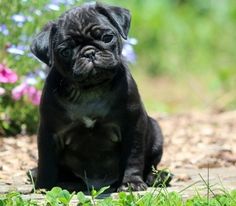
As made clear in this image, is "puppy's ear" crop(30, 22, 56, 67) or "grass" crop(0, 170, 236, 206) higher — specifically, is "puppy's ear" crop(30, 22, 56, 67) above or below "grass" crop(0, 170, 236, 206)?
above

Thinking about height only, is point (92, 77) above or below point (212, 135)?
above

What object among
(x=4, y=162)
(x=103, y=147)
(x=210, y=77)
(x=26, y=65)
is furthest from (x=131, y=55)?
(x=210, y=77)

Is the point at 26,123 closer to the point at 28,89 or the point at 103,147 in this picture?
the point at 28,89

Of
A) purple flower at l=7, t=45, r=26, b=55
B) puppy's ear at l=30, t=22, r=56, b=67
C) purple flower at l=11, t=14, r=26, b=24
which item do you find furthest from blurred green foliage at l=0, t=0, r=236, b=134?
puppy's ear at l=30, t=22, r=56, b=67

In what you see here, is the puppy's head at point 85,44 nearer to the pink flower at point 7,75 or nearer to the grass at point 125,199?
the grass at point 125,199

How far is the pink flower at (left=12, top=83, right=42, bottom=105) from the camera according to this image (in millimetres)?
7234

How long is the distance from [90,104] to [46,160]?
42cm

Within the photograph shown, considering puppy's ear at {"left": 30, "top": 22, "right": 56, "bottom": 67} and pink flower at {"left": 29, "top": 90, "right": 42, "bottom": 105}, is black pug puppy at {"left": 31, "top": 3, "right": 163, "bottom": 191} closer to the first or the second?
puppy's ear at {"left": 30, "top": 22, "right": 56, "bottom": 67}

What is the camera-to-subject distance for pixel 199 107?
34.9ft

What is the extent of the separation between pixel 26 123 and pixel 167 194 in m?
3.20

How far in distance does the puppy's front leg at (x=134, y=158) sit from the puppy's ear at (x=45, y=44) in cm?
63

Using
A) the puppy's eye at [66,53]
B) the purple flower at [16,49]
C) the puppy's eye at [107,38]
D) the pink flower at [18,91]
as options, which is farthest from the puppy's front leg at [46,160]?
the pink flower at [18,91]

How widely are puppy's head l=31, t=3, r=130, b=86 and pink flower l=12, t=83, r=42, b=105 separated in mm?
2311

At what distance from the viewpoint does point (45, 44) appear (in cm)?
492
